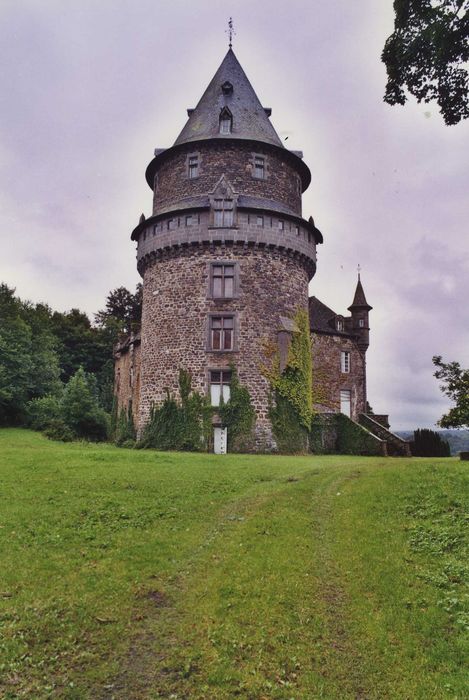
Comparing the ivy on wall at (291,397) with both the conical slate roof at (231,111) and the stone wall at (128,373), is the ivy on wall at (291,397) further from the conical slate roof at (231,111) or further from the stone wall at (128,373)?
the conical slate roof at (231,111)

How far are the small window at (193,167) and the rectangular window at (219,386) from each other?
1147 cm

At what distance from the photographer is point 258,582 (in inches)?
368

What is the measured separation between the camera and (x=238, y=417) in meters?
29.9

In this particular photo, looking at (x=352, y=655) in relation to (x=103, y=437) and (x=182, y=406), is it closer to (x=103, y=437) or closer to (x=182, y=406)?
(x=182, y=406)

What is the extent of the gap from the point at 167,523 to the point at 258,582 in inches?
147

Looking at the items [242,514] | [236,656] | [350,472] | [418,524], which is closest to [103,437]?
[350,472]

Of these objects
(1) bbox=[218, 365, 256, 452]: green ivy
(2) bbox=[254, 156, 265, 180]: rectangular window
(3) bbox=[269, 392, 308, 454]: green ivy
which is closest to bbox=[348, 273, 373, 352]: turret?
(3) bbox=[269, 392, 308, 454]: green ivy

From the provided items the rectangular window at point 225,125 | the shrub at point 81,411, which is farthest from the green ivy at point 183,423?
the rectangular window at point 225,125

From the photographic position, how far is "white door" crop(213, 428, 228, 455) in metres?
29.5

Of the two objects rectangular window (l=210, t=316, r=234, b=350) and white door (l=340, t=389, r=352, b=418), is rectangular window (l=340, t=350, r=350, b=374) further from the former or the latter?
rectangular window (l=210, t=316, r=234, b=350)

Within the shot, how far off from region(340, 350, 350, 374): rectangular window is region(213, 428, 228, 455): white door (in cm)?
1179

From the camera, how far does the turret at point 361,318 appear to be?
41875 mm

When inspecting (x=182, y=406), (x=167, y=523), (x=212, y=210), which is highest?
(x=212, y=210)

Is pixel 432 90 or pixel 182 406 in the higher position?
pixel 432 90
